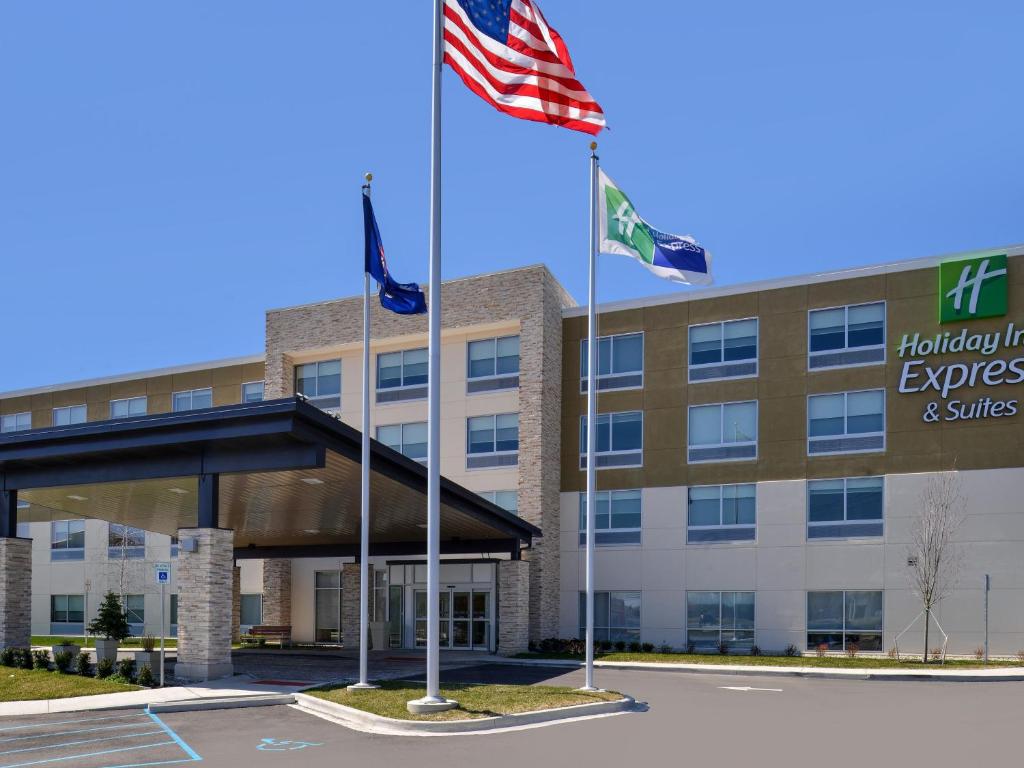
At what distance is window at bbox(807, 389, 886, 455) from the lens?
35.0 metres

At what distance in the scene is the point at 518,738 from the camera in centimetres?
1612

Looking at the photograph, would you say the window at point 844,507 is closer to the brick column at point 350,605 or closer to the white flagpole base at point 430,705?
the brick column at point 350,605

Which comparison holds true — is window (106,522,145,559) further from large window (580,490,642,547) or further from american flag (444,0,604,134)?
american flag (444,0,604,134)

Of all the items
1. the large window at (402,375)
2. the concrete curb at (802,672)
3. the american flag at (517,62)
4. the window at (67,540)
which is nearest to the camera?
the american flag at (517,62)

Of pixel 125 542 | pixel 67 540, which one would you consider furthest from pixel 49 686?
pixel 67 540

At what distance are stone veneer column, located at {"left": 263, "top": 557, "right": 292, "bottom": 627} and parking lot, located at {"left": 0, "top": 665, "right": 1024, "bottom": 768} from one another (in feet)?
76.6

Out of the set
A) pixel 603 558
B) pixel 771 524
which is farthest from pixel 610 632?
pixel 771 524

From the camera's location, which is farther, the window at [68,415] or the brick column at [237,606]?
the window at [68,415]

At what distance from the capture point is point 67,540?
172 ft

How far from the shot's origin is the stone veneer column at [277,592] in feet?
142

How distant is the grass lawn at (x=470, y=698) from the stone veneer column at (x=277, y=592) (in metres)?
21.0

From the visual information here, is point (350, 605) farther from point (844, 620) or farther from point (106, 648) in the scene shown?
point (844, 620)

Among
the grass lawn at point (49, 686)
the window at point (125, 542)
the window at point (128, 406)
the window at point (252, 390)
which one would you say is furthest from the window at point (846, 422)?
the window at point (128, 406)

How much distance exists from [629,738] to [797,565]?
20.8 m
